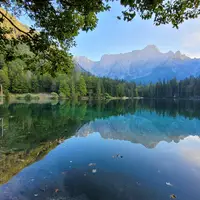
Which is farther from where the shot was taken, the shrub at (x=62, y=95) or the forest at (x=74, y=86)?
the shrub at (x=62, y=95)

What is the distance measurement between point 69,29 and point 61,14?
0.56m

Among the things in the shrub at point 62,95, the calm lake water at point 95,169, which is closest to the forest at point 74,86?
the shrub at point 62,95

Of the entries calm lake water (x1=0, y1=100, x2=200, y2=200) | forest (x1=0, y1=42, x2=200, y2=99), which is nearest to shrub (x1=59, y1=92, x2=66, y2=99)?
forest (x1=0, y1=42, x2=200, y2=99)

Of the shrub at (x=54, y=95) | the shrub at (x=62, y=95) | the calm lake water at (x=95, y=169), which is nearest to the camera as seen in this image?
the calm lake water at (x=95, y=169)

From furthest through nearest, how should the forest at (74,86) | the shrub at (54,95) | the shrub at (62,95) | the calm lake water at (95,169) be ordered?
the shrub at (62,95) → the shrub at (54,95) → the forest at (74,86) → the calm lake water at (95,169)

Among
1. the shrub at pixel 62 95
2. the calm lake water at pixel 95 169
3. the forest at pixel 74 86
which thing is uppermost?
the forest at pixel 74 86

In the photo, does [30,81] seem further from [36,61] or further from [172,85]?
[172,85]

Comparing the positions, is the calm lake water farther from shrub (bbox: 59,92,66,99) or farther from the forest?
shrub (bbox: 59,92,66,99)

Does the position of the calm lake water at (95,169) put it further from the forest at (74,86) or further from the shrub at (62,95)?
the shrub at (62,95)

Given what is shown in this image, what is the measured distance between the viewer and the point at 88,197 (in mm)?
6828

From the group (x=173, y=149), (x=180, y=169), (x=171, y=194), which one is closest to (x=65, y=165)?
(x=171, y=194)

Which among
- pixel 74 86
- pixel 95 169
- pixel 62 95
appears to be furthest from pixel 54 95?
pixel 95 169

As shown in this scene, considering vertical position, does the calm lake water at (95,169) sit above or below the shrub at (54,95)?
below

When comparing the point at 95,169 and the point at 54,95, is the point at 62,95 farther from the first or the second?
the point at 95,169
